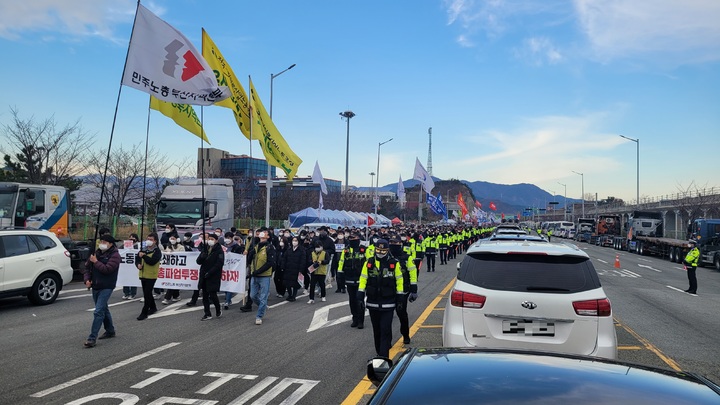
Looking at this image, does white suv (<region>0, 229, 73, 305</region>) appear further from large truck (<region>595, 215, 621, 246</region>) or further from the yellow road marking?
large truck (<region>595, 215, 621, 246</region>)

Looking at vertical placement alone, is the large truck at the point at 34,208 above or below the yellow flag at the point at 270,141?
below

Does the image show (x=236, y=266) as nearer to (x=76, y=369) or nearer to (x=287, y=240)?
(x=287, y=240)

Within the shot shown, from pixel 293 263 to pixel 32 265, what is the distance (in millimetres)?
5739

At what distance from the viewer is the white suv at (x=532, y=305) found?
5.07 m

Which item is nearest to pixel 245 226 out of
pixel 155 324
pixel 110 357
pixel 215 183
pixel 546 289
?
pixel 215 183

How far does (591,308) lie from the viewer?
5086mm

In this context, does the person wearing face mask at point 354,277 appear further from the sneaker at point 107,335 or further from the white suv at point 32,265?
the white suv at point 32,265

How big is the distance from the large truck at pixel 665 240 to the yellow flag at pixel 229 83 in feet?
80.4

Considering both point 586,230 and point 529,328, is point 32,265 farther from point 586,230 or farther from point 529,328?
point 586,230

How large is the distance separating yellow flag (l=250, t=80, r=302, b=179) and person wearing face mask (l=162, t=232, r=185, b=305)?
356cm

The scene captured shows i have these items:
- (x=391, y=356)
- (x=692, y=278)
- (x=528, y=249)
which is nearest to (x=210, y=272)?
(x=391, y=356)

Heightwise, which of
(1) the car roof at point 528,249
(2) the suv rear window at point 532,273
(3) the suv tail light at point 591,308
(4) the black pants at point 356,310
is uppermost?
(1) the car roof at point 528,249

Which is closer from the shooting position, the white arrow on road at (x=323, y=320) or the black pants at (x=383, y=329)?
the black pants at (x=383, y=329)

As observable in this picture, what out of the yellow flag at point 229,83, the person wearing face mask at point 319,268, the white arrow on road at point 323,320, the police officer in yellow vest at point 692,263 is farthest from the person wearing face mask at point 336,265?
the police officer in yellow vest at point 692,263
